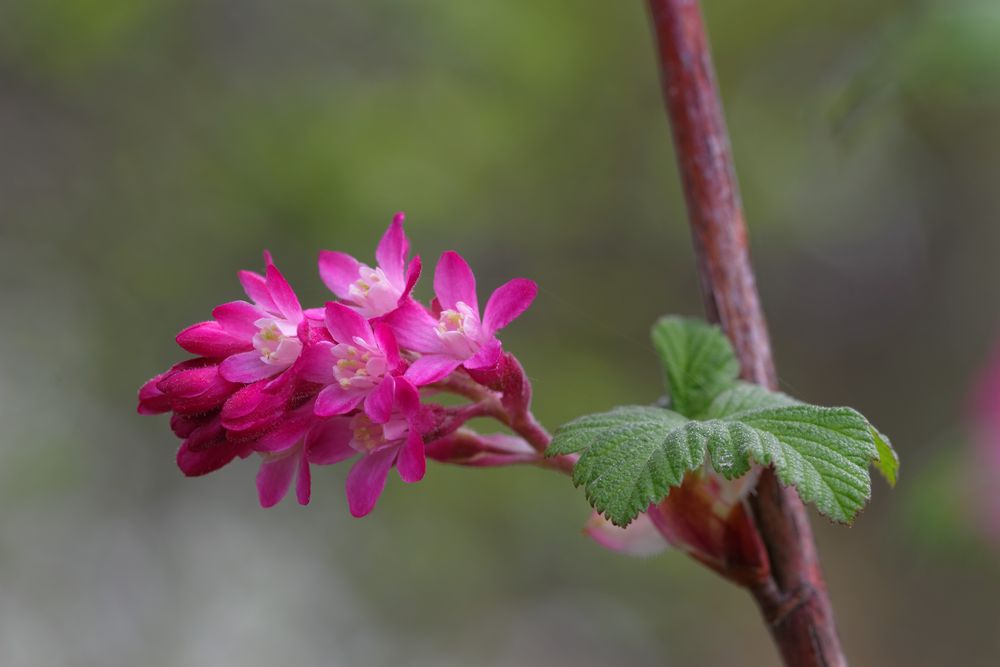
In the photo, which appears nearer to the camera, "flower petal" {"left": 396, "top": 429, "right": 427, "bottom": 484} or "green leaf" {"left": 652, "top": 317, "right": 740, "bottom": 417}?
"flower petal" {"left": 396, "top": 429, "right": 427, "bottom": 484}

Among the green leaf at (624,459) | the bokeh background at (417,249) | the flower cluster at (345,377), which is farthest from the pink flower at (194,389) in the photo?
the bokeh background at (417,249)

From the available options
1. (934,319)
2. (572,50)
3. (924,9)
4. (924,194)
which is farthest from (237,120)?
(934,319)

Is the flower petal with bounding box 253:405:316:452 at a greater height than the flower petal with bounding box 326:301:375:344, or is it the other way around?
the flower petal with bounding box 326:301:375:344

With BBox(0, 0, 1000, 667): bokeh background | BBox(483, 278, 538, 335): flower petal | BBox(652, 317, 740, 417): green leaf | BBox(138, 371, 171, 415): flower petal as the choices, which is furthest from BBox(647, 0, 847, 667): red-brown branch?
BBox(0, 0, 1000, 667): bokeh background

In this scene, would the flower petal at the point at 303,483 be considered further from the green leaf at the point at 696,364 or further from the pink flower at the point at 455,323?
the green leaf at the point at 696,364

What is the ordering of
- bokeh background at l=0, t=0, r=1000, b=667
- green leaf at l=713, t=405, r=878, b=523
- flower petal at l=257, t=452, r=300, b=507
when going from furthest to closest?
bokeh background at l=0, t=0, r=1000, b=667 → flower petal at l=257, t=452, r=300, b=507 → green leaf at l=713, t=405, r=878, b=523

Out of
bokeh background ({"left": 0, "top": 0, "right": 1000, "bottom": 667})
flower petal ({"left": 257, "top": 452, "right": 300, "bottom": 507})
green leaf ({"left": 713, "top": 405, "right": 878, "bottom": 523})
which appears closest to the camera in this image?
green leaf ({"left": 713, "top": 405, "right": 878, "bottom": 523})

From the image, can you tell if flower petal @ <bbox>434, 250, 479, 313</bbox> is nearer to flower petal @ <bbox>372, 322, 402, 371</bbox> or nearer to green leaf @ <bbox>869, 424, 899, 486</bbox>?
flower petal @ <bbox>372, 322, 402, 371</bbox>
